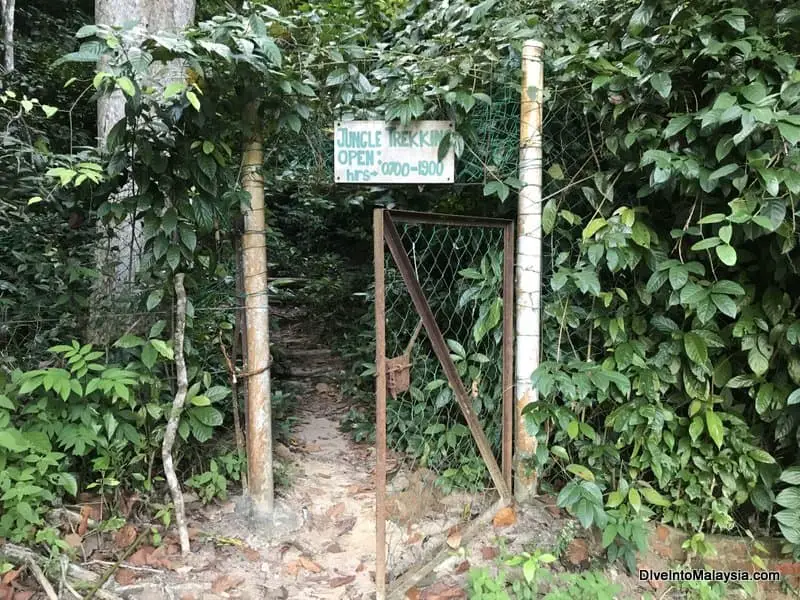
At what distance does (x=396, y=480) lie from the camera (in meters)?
2.94

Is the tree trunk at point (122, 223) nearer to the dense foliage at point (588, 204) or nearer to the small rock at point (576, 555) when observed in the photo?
the dense foliage at point (588, 204)

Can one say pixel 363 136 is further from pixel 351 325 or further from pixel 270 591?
pixel 351 325

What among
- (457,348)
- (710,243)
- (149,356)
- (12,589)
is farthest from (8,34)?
(710,243)

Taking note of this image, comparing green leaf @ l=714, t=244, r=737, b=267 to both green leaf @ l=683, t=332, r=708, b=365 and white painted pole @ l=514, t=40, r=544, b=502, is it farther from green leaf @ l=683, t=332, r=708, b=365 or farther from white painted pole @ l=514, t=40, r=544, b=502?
white painted pole @ l=514, t=40, r=544, b=502

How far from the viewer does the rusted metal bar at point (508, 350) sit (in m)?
2.50

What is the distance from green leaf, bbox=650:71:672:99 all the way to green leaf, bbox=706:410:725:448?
1.31 m

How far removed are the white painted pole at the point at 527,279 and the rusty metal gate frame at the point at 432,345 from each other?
43 millimetres

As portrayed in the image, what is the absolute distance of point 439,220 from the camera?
221 cm

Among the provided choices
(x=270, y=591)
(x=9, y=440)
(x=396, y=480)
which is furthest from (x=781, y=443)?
(x=9, y=440)

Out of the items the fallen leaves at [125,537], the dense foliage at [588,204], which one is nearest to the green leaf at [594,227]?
the dense foliage at [588,204]

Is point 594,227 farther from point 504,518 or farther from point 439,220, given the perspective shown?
point 504,518

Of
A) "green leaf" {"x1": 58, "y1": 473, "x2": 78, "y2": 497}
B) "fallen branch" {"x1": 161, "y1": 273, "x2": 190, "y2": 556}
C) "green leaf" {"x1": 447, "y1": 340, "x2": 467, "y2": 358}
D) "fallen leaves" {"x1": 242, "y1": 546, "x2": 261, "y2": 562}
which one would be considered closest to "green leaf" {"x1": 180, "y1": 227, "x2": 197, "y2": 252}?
"fallen branch" {"x1": 161, "y1": 273, "x2": 190, "y2": 556}

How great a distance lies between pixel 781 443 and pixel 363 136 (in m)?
2.23

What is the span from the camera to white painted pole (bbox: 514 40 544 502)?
2.41 m
